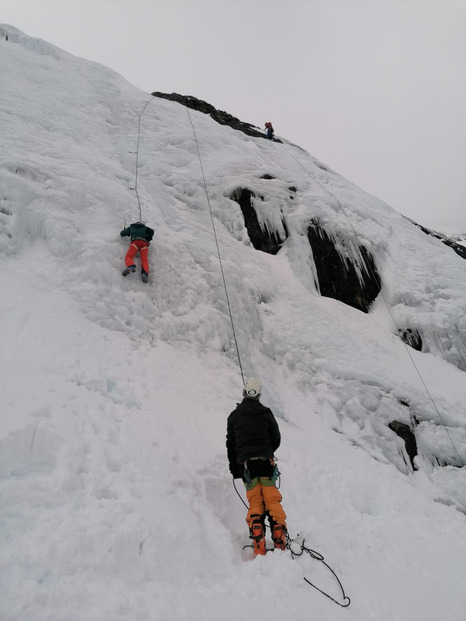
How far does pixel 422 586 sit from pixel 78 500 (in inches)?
146

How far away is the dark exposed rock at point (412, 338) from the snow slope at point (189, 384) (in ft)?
1.22

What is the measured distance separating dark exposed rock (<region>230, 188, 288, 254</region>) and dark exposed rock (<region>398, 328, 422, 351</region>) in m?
4.89

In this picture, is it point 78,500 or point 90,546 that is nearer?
point 90,546

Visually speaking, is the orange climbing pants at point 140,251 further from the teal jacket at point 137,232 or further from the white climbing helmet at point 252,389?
the white climbing helmet at point 252,389

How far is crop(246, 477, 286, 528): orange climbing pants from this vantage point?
356cm

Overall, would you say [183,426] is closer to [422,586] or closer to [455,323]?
[422,586]

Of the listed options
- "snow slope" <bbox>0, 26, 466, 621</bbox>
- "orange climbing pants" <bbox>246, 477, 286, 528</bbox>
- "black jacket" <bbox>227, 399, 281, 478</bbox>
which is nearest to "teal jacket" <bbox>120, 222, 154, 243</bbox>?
"snow slope" <bbox>0, 26, 466, 621</bbox>

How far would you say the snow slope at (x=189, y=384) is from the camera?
2.92m

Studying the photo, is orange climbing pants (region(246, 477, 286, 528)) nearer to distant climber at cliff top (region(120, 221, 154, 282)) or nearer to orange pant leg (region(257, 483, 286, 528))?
orange pant leg (region(257, 483, 286, 528))

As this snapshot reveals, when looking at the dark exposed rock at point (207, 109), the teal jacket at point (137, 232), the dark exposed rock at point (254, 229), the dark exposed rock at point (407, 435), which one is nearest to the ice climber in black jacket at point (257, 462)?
the teal jacket at point (137, 232)

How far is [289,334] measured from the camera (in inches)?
350

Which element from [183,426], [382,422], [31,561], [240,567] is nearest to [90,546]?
[31,561]

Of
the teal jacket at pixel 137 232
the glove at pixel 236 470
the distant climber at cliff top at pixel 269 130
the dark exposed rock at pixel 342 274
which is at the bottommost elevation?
the glove at pixel 236 470

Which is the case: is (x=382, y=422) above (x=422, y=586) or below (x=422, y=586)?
above
